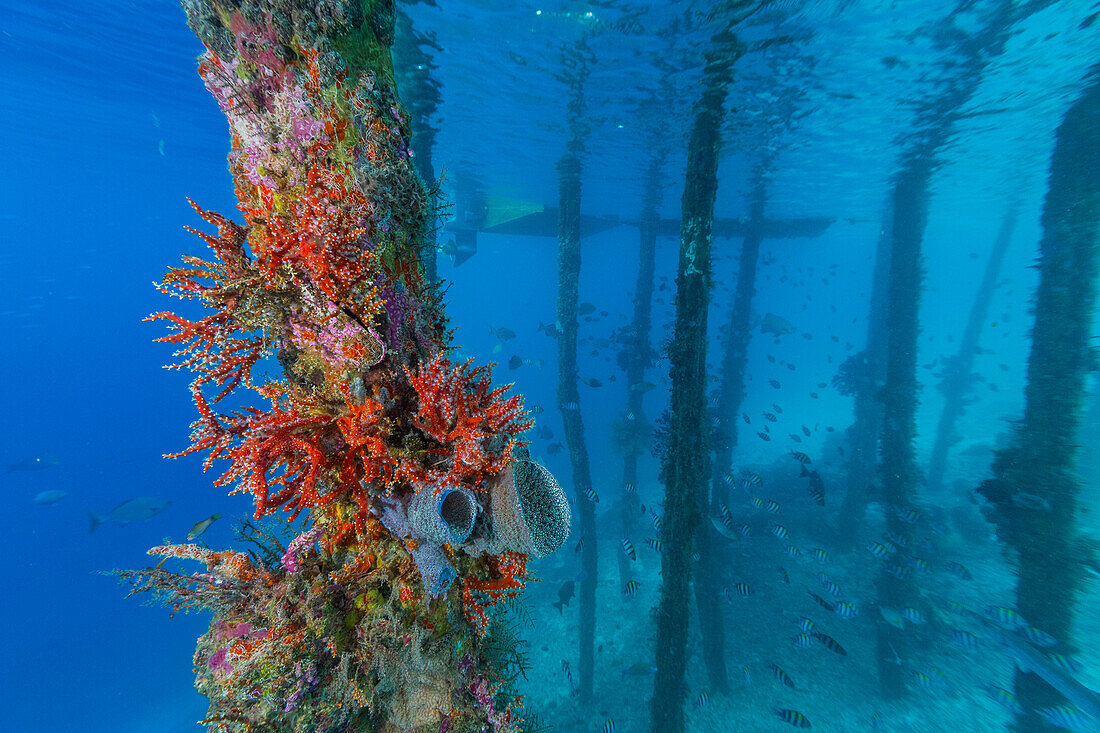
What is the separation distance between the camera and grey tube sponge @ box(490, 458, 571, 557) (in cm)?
232

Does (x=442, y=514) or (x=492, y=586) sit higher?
(x=442, y=514)

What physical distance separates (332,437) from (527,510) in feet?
3.88

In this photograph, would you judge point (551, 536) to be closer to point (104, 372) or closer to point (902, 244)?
point (902, 244)

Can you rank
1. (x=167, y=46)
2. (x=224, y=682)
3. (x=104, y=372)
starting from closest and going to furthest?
(x=224, y=682) → (x=167, y=46) → (x=104, y=372)

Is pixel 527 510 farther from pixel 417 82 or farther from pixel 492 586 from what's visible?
pixel 417 82

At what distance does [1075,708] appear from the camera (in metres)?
7.00

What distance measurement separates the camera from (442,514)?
229 centimetres

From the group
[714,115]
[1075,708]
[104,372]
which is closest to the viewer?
[1075,708]

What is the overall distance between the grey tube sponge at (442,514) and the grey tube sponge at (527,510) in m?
0.18

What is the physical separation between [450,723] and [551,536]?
1.39 meters

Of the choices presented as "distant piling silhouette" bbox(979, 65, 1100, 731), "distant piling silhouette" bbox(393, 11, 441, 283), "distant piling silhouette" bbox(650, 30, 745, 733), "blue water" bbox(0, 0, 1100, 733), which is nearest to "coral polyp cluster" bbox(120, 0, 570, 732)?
"blue water" bbox(0, 0, 1100, 733)

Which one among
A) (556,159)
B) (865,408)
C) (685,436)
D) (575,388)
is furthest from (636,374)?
(685,436)


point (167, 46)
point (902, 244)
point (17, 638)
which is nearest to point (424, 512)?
point (902, 244)

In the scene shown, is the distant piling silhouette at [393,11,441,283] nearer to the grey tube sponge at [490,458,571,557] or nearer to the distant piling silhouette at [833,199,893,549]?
the grey tube sponge at [490,458,571,557]
